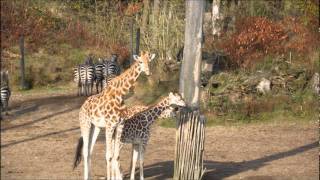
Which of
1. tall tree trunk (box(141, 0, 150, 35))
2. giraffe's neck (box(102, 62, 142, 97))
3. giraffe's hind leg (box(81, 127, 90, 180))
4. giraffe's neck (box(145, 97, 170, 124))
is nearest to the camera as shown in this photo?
giraffe's neck (box(102, 62, 142, 97))

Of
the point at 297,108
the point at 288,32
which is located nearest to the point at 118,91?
the point at 297,108

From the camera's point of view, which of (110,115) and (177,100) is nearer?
(110,115)

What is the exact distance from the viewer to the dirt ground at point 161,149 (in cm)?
1154

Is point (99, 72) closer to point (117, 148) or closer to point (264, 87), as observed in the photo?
point (264, 87)

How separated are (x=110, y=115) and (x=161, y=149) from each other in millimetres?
3690

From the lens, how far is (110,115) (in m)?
10.0

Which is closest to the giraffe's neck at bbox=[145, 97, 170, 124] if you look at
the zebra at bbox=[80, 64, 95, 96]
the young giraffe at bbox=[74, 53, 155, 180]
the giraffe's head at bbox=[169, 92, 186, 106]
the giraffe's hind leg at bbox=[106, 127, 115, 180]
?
the giraffe's head at bbox=[169, 92, 186, 106]

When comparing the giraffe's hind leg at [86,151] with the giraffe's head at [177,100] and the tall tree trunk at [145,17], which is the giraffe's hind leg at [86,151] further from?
the tall tree trunk at [145,17]

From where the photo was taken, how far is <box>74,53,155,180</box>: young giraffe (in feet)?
33.1

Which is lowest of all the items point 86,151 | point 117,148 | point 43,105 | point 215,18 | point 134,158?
point 43,105

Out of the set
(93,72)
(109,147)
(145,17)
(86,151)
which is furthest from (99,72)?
(109,147)

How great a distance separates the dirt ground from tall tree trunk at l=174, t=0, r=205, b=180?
760 millimetres

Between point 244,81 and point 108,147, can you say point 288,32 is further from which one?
point 108,147

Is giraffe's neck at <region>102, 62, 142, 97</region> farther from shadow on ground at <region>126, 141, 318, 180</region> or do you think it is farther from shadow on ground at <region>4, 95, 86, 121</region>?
shadow on ground at <region>4, 95, 86, 121</region>
